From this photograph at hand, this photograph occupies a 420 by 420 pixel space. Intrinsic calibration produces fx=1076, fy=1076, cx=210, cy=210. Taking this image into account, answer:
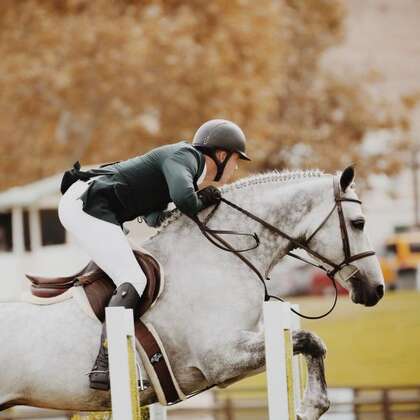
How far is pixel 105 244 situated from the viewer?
637 cm

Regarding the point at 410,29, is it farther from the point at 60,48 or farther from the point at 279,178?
the point at 279,178

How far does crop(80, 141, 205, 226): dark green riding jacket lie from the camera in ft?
20.9

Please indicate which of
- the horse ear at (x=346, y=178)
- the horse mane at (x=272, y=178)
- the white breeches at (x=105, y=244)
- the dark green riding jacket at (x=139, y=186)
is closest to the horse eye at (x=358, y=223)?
the horse ear at (x=346, y=178)

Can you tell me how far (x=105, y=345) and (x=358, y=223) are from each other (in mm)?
1721

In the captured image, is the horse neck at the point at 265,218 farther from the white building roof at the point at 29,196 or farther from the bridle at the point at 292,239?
the white building roof at the point at 29,196

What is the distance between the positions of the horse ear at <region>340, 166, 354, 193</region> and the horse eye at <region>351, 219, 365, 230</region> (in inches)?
8.2

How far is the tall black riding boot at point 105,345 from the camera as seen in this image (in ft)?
20.3

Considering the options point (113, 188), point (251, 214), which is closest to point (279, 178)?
point (251, 214)

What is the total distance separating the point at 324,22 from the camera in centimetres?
5603

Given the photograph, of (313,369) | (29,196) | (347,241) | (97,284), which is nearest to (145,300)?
(97,284)

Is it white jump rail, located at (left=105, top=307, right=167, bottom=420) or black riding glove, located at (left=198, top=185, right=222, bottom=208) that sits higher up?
black riding glove, located at (left=198, top=185, right=222, bottom=208)

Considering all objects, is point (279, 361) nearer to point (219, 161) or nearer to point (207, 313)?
point (207, 313)

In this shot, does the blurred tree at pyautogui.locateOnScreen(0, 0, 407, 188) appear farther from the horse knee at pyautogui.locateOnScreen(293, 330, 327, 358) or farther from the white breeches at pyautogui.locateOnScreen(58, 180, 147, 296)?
the horse knee at pyautogui.locateOnScreen(293, 330, 327, 358)

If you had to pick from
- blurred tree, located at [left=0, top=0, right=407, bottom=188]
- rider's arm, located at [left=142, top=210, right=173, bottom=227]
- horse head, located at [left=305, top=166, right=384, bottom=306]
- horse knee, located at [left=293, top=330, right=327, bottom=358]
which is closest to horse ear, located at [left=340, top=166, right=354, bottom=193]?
horse head, located at [left=305, top=166, right=384, bottom=306]
